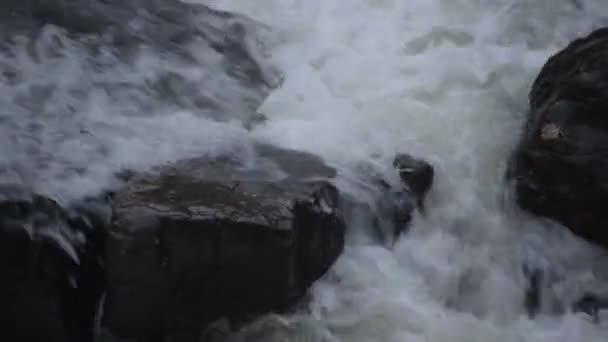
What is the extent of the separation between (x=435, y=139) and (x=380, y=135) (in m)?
0.36

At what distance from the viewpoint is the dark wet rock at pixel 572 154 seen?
4.54 m

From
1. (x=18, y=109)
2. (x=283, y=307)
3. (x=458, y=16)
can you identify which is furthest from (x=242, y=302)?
(x=458, y=16)

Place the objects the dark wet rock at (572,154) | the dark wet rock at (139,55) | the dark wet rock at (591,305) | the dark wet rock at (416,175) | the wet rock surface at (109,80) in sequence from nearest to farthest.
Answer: the wet rock surface at (109,80) → the dark wet rock at (591,305) → the dark wet rock at (572,154) → the dark wet rock at (416,175) → the dark wet rock at (139,55)

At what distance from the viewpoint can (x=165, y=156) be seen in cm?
443

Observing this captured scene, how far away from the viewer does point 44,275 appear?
3684 millimetres

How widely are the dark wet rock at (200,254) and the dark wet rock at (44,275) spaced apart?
0.17 metres

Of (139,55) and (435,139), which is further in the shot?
(139,55)

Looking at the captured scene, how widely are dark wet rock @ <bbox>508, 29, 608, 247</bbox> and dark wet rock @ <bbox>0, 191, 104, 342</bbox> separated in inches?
99.8

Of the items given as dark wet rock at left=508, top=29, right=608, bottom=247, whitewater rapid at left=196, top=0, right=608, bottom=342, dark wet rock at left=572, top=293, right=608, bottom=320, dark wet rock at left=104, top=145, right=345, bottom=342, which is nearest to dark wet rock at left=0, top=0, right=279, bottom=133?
whitewater rapid at left=196, top=0, right=608, bottom=342

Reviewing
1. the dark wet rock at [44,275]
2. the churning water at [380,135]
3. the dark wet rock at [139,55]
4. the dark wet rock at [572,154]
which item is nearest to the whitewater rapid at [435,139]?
the churning water at [380,135]

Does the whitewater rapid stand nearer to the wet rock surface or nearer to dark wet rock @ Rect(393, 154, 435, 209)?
dark wet rock @ Rect(393, 154, 435, 209)

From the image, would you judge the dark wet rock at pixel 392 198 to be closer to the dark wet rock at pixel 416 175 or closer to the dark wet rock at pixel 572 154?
the dark wet rock at pixel 416 175

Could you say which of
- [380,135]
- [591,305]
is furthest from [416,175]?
[591,305]

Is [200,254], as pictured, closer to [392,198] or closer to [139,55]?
[392,198]
